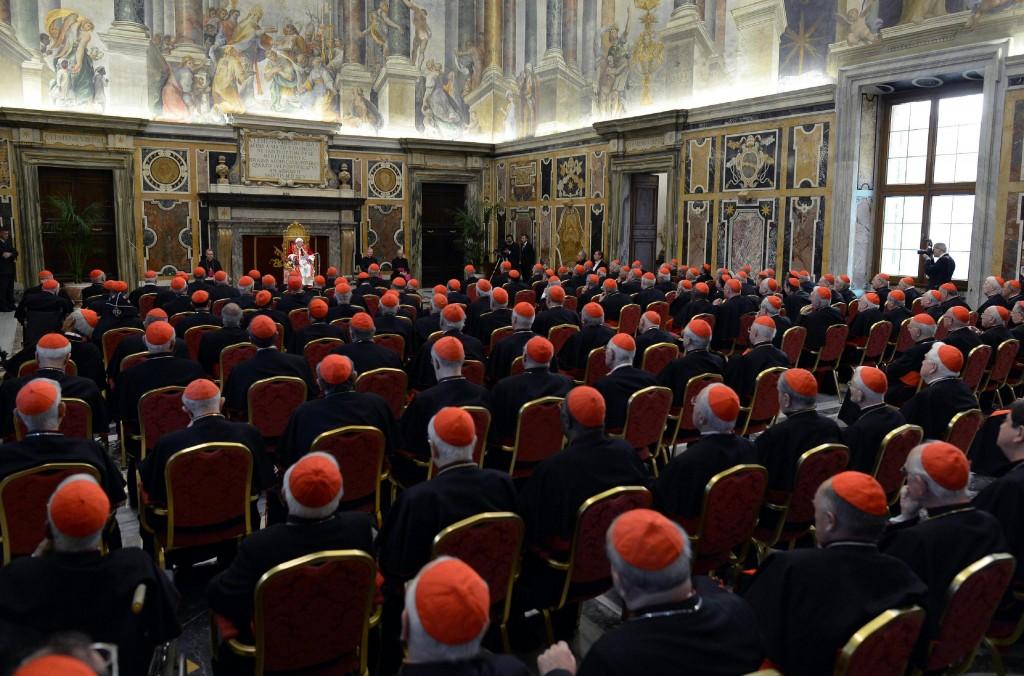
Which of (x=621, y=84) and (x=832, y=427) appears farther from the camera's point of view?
(x=621, y=84)

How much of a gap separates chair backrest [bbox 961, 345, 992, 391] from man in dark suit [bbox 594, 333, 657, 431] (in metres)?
3.13

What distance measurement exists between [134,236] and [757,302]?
14617mm

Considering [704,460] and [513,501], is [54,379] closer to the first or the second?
[513,501]

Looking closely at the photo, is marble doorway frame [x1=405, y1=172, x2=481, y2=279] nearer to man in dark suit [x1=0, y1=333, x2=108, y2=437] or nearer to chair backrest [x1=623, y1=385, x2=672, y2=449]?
man in dark suit [x1=0, y1=333, x2=108, y2=437]

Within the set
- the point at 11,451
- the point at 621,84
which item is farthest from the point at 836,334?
the point at 621,84

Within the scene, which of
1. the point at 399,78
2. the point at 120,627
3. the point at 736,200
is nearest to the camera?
the point at 120,627

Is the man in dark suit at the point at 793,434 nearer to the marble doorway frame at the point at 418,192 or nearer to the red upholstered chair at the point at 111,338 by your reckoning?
the red upholstered chair at the point at 111,338

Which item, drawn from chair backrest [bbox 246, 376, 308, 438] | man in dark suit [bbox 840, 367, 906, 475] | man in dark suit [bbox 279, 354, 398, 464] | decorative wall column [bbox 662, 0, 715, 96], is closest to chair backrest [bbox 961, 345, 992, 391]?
man in dark suit [bbox 840, 367, 906, 475]

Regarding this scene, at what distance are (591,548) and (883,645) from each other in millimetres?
1430

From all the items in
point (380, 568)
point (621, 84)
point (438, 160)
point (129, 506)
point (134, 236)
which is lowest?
point (129, 506)

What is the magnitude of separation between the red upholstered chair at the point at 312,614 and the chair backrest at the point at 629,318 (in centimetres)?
799

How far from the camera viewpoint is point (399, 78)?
70.2 feet

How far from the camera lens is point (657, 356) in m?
7.60

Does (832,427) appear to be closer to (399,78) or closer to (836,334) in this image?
(836,334)
